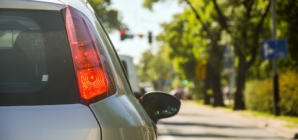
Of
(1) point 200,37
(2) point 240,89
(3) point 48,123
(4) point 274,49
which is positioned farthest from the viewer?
(1) point 200,37

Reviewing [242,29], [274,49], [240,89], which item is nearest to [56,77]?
[274,49]

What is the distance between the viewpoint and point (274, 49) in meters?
30.7

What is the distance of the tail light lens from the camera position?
300 cm

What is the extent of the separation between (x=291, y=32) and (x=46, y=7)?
1648 inches

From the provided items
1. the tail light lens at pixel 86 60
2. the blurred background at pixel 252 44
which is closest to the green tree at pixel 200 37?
the blurred background at pixel 252 44

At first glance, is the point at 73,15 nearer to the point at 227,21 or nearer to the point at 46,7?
the point at 46,7

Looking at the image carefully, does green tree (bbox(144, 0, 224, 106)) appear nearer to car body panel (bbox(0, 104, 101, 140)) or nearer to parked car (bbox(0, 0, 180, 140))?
parked car (bbox(0, 0, 180, 140))

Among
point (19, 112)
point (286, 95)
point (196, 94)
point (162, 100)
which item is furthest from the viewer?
point (196, 94)

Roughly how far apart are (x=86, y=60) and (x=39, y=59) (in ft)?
0.58

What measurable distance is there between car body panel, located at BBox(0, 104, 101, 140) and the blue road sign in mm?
27874

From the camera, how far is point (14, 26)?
313 centimetres

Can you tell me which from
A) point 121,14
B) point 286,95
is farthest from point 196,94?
point 286,95

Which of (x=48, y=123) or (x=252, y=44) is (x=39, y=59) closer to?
(x=48, y=123)

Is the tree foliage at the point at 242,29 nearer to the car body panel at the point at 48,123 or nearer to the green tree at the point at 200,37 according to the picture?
the green tree at the point at 200,37
